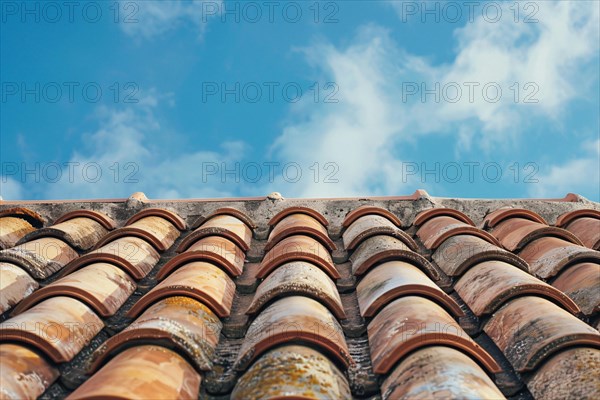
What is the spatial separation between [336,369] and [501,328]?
0.78 metres

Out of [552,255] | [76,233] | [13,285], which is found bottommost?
[13,285]

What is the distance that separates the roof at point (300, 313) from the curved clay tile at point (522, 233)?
0.04 feet

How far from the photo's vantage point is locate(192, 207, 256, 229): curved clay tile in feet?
14.0

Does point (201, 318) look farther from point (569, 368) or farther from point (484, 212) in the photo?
point (484, 212)

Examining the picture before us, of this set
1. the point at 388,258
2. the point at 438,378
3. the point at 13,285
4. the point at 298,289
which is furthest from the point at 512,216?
the point at 13,285

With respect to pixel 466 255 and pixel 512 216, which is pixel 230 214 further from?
pixel 512 216

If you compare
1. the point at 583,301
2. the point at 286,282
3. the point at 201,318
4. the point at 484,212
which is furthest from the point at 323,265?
the point at 484,212

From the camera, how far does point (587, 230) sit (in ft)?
13.3

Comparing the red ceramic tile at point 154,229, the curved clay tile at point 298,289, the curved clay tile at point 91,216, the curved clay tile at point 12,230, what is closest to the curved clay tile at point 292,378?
the curved clay tile at point 298,289

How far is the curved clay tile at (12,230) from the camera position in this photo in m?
3.89

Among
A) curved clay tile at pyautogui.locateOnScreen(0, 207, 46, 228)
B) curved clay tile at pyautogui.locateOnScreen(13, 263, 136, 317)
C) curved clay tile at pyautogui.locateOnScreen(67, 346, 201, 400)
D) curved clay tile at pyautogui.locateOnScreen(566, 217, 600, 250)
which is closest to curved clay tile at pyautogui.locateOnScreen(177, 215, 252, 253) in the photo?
curved clay tile at pyautogui.locateOnScreen(13, 263, 136, 317)

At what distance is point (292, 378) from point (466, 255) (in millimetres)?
1664

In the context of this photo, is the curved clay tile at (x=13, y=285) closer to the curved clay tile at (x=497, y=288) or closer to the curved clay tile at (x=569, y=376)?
the curved clay tile at (x=497, y=288)

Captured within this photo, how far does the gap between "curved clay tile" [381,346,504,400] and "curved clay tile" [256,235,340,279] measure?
3.61 ft
